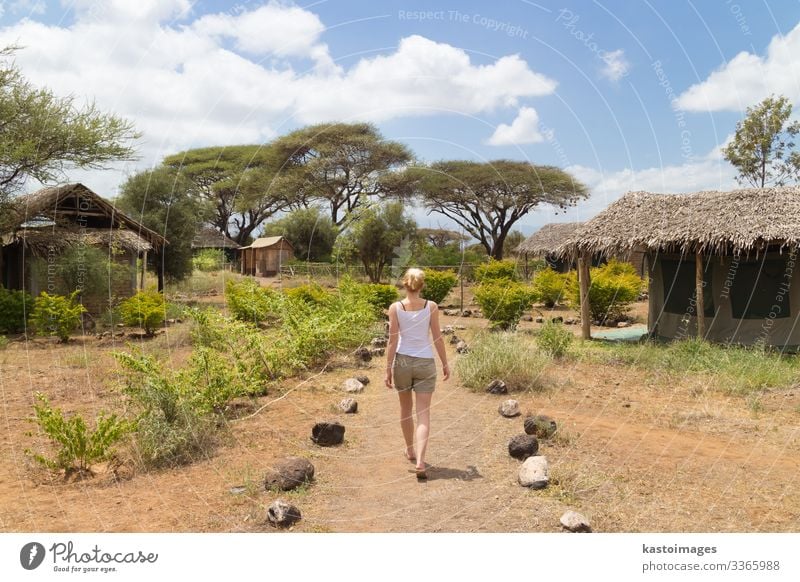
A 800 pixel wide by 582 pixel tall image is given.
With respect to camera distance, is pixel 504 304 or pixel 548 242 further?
pixel 548 242

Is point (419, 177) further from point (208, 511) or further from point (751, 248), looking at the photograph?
point (208, 511)

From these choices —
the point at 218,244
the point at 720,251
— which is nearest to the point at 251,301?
the point at 720,251

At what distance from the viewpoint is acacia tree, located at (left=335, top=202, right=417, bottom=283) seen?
800 inches

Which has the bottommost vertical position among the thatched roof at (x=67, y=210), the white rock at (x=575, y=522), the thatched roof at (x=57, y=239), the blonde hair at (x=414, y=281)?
the white rock at (x=575, y=522)

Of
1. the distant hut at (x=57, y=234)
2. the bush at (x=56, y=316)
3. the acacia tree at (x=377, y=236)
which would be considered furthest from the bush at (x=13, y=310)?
the acacia tree at (x=377, y=236)

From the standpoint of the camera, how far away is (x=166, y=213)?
75.2 feet

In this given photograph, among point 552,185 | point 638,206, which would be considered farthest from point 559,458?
point 552,185

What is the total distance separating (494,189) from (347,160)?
779cm

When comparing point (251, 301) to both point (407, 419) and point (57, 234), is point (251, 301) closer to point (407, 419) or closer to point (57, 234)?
point (407, 419)

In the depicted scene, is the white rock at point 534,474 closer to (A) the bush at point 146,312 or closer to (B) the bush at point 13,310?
(A) the bush at point 146,312

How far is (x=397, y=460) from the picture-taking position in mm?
5723

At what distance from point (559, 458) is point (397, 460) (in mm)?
1468

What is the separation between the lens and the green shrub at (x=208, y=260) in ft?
107

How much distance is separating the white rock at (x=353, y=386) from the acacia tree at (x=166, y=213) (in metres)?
15.4
